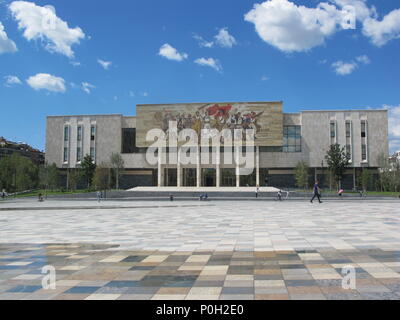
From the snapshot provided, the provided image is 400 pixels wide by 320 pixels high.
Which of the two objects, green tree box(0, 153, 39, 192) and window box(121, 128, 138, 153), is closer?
green tree box(0, 153, 39, 192)

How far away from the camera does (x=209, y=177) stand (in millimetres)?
70062

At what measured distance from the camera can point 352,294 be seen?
4.51m

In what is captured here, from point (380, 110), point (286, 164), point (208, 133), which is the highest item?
point (380, 110)

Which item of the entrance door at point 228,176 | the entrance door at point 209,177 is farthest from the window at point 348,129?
the entrance door at point 209,177

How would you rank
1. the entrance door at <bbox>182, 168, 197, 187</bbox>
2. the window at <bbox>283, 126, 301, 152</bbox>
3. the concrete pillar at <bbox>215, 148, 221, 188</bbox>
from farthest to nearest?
the entrance door at <bbox>182, 168, 197, 187</bbox> → the window at <bbox>283, 126, 301, 152</bbox> → the concrete pillar at <bbox>215, 148, 221, 188</bbox>

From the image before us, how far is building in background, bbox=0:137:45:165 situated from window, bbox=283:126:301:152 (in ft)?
275

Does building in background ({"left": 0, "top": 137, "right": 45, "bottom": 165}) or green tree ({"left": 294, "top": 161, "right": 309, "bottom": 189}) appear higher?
building in background ({"left": 0, "top": 137, "right": 45, "bottom": 165})

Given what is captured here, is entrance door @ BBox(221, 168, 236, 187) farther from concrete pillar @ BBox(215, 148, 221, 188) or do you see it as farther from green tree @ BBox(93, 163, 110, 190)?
green tree @ BBox(93, 163, 110, 190)

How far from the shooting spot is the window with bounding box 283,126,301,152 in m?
67.4

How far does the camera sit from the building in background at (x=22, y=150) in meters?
109

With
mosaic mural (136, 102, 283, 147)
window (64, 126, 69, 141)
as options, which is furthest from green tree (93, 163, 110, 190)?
window (64, 126, 69, 141)
